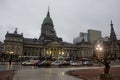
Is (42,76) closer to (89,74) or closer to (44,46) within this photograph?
(89,74)

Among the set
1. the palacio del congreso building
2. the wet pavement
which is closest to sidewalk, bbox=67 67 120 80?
the wet pavement

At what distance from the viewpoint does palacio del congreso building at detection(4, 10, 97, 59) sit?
10600cm

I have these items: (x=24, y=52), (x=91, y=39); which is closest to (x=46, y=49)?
(x=24, y=52)

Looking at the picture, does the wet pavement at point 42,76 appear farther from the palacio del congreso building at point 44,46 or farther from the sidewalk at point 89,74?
the palacio del congreso building at point 44,46

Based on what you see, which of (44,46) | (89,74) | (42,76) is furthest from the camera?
(44,46)

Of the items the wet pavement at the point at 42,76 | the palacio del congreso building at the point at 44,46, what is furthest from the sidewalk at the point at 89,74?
the palacio del congreso building at the point at 44,46

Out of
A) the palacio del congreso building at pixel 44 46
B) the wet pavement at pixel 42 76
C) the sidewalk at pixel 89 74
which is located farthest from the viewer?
the palacio del congreso building at pixel 44 46

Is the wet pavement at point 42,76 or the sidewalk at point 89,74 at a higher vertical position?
the wet pavement at point 42,76

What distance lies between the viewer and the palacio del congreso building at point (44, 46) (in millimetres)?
106000

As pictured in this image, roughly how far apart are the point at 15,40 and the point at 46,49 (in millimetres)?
23877

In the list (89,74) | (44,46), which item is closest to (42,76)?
(89,74)

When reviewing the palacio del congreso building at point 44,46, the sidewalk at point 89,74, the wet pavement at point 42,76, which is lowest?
the sidewalk at point 89,74

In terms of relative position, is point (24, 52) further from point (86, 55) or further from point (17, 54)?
point (86, 55)

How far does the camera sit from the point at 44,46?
117938 mm
